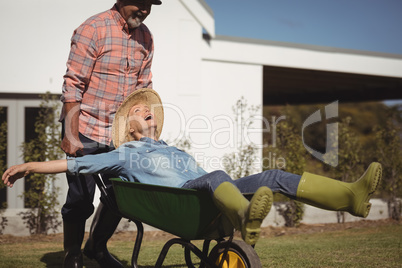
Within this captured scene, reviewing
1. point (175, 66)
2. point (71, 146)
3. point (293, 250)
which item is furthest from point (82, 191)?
point (175, 66)

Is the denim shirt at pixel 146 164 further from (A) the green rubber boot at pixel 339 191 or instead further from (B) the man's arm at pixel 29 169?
(A) the green rubber boot at pixel 339 191

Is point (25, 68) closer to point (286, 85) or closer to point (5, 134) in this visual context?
point (5, 134)

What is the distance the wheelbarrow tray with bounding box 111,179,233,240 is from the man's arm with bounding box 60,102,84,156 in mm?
481

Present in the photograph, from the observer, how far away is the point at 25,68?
6719 mm

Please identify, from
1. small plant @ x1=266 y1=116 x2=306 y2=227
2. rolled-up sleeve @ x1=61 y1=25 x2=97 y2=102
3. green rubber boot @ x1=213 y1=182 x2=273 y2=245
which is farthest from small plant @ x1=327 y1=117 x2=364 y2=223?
green rubber boot @ x1=213 y1=182 x2=273 y2=245

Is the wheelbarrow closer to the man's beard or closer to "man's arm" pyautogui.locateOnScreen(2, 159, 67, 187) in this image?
"man's arm" pyautogui.locateOnScreen(2, 159, 67, 187)

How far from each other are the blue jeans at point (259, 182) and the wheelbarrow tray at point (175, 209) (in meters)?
0.07

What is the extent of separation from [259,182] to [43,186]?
13.1ft

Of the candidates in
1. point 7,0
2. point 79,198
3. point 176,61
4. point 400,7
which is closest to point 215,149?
point 176,61

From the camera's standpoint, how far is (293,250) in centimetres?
497

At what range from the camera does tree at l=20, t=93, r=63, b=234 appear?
5.97m

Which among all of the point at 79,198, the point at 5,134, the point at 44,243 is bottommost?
the point at 44,243

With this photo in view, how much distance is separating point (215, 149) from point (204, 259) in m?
4.43

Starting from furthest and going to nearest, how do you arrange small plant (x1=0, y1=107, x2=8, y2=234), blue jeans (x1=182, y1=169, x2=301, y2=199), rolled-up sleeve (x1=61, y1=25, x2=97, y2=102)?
small plant (x1=0, y1=107, x2=8, y2=234) → rolled-up sleeve (x1=61, y1=25, x2=97, y2=102) → blue jeans (x1=182, y1=169, x2=301, y2=199)
